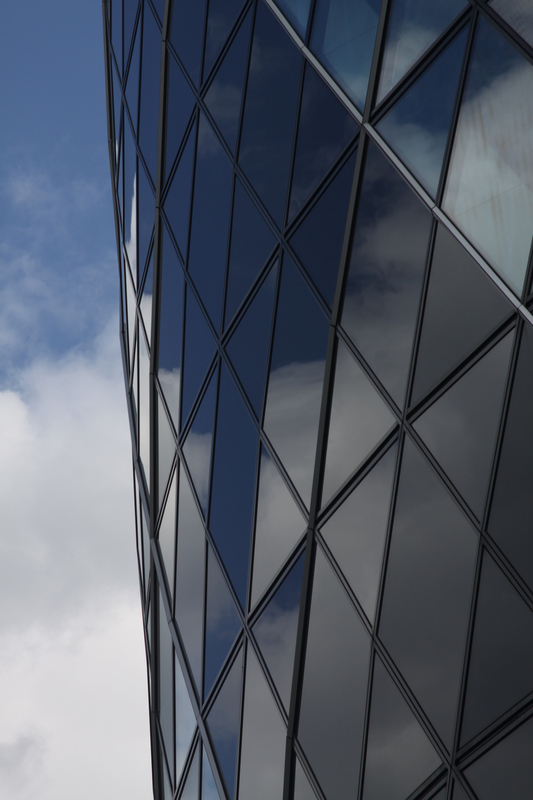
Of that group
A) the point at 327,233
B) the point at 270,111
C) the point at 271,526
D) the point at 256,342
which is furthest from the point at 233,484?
the point at 270,111

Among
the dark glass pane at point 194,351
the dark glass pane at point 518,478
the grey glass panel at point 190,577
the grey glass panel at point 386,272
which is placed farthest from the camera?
the grey glass panel at point 190,577

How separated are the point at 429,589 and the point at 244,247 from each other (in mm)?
7070

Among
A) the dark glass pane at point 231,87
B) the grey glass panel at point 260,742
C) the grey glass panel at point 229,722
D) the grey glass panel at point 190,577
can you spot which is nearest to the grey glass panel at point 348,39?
the dark glass pane at point 231,87

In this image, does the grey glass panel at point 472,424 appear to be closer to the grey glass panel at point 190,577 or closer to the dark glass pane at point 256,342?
the dark glass pane at point 256,342

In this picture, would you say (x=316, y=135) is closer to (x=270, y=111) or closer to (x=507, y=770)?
(x=270, y=111)

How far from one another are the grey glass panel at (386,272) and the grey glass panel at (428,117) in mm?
300

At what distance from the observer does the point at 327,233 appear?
10.8 meters

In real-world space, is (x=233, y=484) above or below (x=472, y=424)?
above

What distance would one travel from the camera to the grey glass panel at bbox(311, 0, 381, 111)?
998 centimetres

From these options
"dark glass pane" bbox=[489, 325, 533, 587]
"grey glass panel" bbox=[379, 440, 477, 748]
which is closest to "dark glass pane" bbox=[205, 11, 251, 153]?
"grey glass panel" bbox=[379, 440, 477, 748]

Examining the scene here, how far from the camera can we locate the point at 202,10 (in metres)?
15.0

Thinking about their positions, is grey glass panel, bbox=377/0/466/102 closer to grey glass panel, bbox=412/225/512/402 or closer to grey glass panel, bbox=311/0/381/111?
grey glass panel, bbox=311/0/381/111

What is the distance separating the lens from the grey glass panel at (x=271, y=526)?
11250 millimetres

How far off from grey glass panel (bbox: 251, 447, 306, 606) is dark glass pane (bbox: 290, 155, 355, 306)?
3.01 m
